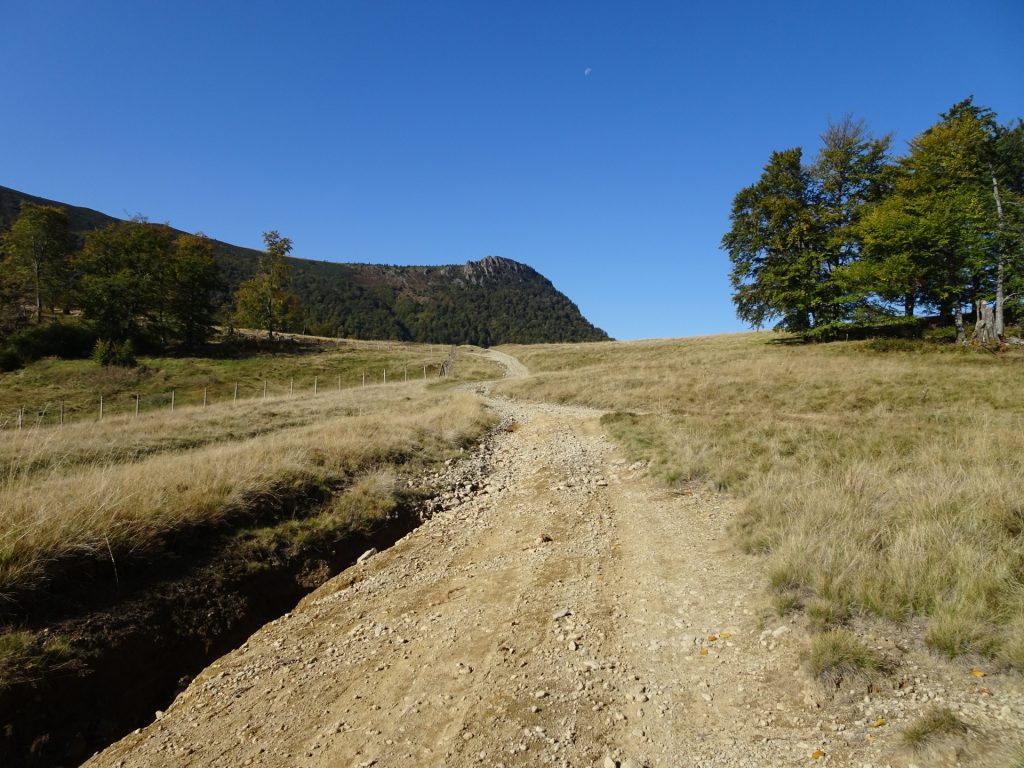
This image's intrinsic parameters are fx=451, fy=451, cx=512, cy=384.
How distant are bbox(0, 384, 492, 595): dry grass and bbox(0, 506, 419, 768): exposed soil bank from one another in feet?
1.26

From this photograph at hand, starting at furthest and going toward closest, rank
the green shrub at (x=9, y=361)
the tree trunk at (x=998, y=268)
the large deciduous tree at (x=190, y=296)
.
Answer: the large deciduous tree at (x=190, y=296)
the green shrub at (x=9, y=361)
the tree trunk at (x=998, y=268)

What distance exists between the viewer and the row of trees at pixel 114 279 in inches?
1860

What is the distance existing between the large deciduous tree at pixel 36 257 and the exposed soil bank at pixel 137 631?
65908 millimetres

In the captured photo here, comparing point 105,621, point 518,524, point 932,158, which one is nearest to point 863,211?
point 932,158

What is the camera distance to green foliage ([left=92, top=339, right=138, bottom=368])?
41.6 m

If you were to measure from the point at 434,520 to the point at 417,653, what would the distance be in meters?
4.17

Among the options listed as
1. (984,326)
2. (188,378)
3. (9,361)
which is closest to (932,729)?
(984,326)

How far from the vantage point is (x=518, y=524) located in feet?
26.7

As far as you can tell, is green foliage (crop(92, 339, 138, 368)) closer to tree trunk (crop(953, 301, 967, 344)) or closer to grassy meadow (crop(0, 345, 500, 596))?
grassy meadow (crop(0, 345, 500, 596))

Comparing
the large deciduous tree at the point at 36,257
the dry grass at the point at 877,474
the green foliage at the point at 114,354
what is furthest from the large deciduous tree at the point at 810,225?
the large deciduous tree at the point at 36,257

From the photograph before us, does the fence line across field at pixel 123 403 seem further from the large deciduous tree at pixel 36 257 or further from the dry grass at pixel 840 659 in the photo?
the large deciduous tree at pixel 36 257

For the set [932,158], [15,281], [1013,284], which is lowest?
[1013,284]

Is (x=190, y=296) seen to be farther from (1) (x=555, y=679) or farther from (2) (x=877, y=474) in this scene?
(2) (x=877, y=474)

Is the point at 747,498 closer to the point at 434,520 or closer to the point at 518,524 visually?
the point at 518,524
